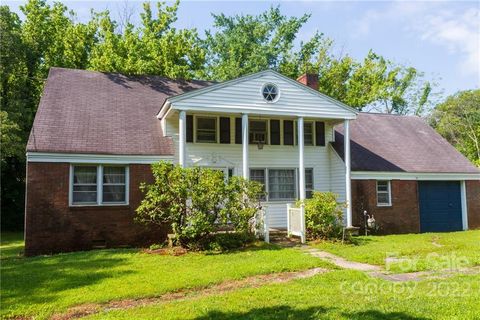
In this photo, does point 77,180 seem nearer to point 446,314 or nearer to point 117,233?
point 117,233

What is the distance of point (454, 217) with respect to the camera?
1839 centimetres

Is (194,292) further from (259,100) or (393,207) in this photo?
(393,207)

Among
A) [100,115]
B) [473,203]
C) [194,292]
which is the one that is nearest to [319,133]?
[473,203]

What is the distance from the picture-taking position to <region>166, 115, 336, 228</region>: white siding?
15.1 meters

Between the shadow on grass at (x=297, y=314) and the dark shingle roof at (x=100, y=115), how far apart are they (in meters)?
8.72

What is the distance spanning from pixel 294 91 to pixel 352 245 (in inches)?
232

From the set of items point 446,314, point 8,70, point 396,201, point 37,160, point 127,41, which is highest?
point 127,41

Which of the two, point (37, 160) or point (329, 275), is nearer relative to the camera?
point (329, 275)

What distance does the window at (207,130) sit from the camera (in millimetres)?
15336

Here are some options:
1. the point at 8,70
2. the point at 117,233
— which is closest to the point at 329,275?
the point at 117,233

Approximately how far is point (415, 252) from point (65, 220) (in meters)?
10.4

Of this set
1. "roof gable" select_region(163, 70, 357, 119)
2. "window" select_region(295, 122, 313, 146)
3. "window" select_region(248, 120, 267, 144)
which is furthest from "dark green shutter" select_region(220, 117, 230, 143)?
"window" select_region(295, 122, 313, 146)

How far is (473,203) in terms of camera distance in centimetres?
1861

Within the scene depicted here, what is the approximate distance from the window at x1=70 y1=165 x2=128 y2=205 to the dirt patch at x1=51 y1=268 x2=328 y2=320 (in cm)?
666
